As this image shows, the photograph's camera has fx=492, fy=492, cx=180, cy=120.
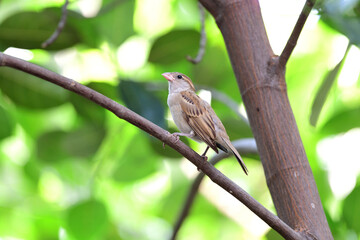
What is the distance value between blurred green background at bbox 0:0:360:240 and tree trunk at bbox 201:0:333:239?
230 millimetres

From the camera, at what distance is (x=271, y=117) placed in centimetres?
176

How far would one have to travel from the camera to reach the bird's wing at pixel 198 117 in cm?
207

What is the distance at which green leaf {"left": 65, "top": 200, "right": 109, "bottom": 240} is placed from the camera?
2438 millimetres

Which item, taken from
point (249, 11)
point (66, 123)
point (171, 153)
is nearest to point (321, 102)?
point (249, 11)

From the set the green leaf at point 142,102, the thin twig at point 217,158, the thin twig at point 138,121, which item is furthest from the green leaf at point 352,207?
the green leaf at point 142,102

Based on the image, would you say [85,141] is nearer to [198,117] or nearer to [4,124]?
[4,124]

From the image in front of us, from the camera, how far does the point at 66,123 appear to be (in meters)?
3.66

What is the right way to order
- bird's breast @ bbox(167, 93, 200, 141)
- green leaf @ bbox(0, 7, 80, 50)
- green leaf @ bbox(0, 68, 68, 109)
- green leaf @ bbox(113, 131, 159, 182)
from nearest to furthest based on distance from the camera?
bird's breast @ bbox(167, 93, 200, 141) → green leaf @ bbox(0, 7, 80, 50) → green leaf @ bbox(0, 68, 68, 109) → green leaf @ bbox(113, 131, 159, 182)

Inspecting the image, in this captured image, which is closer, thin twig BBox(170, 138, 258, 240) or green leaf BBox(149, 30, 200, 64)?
thin twig BBox(170, 138, 258, 240)

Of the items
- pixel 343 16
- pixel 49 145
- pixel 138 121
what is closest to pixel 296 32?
pixel 343 16

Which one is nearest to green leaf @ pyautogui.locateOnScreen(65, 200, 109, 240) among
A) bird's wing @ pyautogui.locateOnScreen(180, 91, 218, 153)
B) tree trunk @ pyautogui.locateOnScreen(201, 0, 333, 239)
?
bird's wing @ pyautogui.locateOnScreen(180, 91, 218, 153)

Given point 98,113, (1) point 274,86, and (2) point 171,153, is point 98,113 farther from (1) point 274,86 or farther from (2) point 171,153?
(1) point 274,86

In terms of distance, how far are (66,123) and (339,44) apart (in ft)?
6.91

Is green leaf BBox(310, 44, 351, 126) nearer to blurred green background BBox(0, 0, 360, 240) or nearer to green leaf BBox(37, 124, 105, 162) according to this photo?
blurred green background BBox(0, 0, 360, 240)
